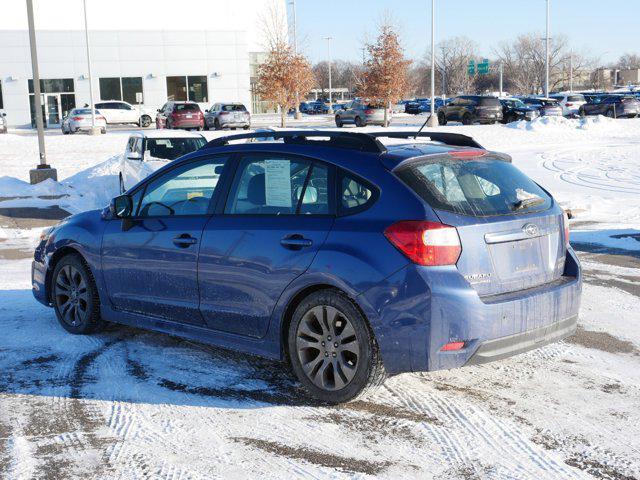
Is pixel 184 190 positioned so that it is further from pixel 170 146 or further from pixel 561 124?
pixel 561 124

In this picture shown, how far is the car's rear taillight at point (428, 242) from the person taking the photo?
4793 mm

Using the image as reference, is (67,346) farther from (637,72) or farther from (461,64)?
(637,72)

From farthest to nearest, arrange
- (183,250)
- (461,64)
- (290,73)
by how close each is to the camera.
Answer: (461,64) → (290,73) → (183,250)

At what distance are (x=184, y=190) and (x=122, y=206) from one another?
62 centimetres

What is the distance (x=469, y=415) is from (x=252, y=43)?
63.8m

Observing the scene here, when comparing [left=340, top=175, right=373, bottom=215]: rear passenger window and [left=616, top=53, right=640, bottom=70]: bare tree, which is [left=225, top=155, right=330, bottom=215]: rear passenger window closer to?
[left=340, top=175, right=373, bottom=215]: rear passenger window

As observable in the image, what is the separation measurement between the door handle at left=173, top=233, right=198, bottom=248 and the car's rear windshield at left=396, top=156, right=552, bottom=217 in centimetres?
165

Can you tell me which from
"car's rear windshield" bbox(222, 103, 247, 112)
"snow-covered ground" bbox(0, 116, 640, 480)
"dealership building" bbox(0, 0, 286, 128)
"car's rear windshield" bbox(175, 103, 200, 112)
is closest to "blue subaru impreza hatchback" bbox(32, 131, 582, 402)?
"snow-covered ground" bbox(0, 116, 640, 480)

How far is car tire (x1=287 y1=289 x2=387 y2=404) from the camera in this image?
196 inches

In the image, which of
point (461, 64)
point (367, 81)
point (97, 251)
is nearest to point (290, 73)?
point (367, 81)

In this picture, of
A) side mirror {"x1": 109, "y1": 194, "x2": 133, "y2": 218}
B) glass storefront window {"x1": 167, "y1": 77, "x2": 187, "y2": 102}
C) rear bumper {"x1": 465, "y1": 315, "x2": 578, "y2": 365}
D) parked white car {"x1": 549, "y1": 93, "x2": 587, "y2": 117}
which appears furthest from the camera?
glass storefront window {"x1": 167, "y1": 77, "x2": 187, "y2": 102}

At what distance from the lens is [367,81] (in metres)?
48.5

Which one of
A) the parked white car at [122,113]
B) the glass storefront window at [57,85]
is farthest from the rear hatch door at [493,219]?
the glass storefront window at [57,85]

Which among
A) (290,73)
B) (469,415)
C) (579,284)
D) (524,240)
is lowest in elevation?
(469,415)
